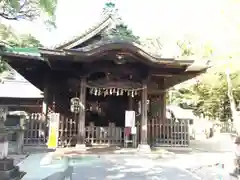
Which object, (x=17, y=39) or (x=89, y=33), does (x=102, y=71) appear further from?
(x=17, y=39)

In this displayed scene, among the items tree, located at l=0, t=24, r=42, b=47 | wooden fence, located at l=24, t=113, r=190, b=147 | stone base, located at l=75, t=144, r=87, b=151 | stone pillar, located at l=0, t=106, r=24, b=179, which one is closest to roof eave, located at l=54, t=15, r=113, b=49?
tree, located at l=0, t=24, r=42, b=47

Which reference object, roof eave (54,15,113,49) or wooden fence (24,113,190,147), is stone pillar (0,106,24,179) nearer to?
wooden fence (24,113,190,147)

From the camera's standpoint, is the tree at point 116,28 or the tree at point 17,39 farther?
the tree at point 116,28

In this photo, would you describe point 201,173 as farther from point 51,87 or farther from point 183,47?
point 183,47

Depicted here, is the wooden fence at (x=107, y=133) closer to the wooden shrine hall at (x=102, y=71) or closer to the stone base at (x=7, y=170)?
the wooden shrine hall at (x=102, y=71)

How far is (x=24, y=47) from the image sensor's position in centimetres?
1191

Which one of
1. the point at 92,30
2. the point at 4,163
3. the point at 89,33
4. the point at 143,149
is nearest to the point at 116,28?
the point at 92,30

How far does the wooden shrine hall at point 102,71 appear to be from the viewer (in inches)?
420

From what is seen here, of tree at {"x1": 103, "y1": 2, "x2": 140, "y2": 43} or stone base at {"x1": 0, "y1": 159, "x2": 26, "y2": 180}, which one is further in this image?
tree at {"x1": 103, "y1": 2, "x2": 140, "y2": 43}

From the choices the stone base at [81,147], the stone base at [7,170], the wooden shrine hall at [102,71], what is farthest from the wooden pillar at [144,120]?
the stone base at [7,170]

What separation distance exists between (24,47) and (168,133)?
738cm

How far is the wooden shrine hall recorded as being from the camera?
10.7 meters

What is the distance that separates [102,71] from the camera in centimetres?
1164

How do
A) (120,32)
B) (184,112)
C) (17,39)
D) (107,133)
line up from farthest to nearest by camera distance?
(184,112) → (120,32) → (17,39) → (107,133)
